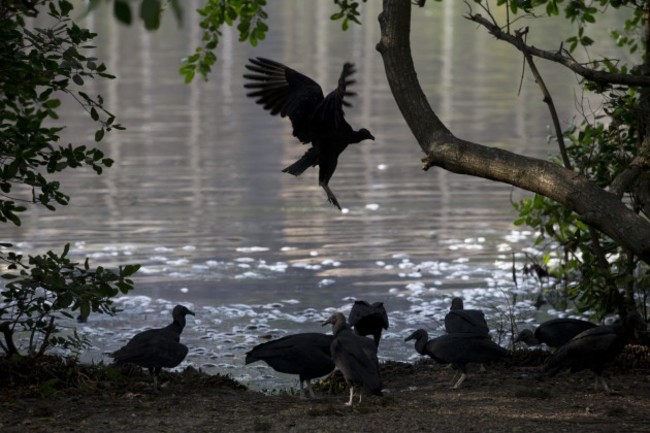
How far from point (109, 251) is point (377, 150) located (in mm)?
9405

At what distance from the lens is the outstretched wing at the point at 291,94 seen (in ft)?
26.2

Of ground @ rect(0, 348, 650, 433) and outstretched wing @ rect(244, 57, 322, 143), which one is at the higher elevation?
outstretched wing @ rect(244, 57, 322, 143)

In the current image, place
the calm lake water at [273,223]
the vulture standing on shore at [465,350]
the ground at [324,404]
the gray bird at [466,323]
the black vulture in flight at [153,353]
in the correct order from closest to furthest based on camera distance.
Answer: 1. the ground at [324,404]
2. the black vulture in flight at [153,353]
3. the vulture standing on shore at [465,350]
4. the gray bird at [466,323]
5. the calm lake water at [273,223]

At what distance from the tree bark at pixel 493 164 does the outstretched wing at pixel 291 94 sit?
1.21 m

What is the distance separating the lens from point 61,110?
2797cm

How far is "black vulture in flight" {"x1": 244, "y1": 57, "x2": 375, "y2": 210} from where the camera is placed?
797 centimetres

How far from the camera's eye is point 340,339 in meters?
7.27

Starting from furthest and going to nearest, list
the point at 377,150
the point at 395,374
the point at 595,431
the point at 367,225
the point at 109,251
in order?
the point at 377,150 → the point at 367,225 → the point at 109,251 → the point at 395,374 → the point at 595,431

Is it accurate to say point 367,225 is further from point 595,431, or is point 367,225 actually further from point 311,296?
point 595,431

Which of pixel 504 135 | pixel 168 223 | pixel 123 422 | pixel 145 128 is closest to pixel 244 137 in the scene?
pixel 145 128

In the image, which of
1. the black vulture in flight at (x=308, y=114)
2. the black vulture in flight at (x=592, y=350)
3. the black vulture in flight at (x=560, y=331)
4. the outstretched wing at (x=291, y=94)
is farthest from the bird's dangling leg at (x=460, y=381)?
the outstretched wing at (x=291, y=94)

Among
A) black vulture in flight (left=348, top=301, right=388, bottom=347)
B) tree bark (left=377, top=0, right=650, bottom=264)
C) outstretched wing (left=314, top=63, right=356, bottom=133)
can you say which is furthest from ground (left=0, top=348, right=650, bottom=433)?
outstretched wing (left=314, top=63, right=356, bottom=133)

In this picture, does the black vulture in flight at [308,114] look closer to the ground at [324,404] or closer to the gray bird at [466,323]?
the gray bird at [466,323]

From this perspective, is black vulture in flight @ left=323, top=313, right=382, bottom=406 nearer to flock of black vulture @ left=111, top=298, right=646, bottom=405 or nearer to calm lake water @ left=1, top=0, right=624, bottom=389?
flock of black vulture @ left=111, top=298, right=646, bottom=405
